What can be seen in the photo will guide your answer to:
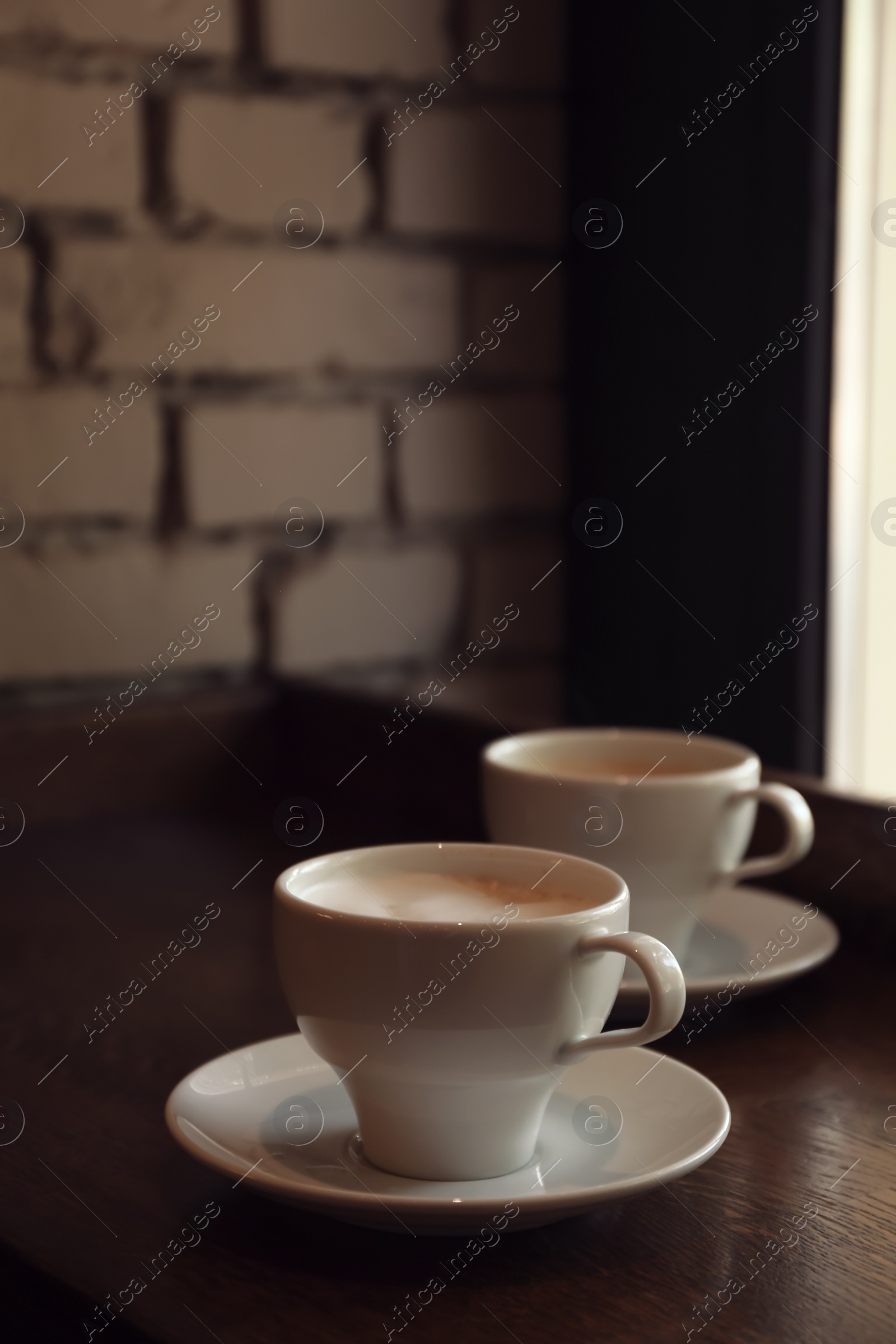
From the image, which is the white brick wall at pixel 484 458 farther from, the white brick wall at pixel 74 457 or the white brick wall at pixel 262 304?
the white brick wall at pixel 74 457

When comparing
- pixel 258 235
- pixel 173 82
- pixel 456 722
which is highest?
pixel 173 82

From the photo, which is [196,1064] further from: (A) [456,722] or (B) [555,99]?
(B) [555,99]

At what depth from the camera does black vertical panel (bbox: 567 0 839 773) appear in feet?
4.69

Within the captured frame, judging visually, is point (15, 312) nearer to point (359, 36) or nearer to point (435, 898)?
point (359, 36)

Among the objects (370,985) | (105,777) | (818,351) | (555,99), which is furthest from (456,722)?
(555,99)

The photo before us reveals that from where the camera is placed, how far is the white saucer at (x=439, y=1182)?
498mm

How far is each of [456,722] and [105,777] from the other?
1.18ft

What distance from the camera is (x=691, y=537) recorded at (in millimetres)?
1579

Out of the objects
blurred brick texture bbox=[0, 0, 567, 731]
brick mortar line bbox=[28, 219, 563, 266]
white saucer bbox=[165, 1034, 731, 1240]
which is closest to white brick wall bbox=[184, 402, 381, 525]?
blurred brick texture bbox=[0, 0, 567, 731]

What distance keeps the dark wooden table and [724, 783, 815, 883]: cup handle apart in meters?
0.08

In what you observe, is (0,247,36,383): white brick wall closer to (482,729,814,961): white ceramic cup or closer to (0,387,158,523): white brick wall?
(0,387,158,523): white brick wall

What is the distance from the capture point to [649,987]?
20.9 inches

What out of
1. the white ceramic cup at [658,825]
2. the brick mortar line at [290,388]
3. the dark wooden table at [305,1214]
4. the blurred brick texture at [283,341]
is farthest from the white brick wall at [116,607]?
the white ceramic cup at [658,825]

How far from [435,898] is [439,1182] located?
112mm
